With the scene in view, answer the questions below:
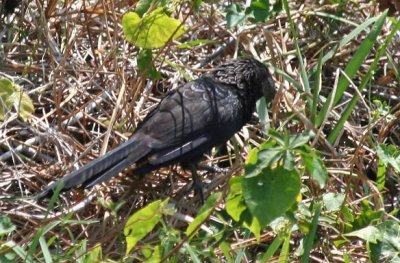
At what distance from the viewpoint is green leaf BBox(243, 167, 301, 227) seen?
9.21 feet

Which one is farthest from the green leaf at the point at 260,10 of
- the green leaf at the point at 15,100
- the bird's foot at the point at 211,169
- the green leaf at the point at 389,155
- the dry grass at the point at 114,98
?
the green leaf at the point at 15,100

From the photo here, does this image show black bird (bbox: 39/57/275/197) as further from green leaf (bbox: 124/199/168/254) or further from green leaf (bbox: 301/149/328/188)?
green leaf (bbox: 301/149/328/188)

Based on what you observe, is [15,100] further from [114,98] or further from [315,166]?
[315,166]

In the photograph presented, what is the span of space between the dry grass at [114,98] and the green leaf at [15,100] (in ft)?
0.42

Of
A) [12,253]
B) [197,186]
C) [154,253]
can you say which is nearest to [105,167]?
[197,186]

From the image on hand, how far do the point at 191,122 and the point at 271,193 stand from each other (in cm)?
139

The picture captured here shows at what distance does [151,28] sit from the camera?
12.9 feet

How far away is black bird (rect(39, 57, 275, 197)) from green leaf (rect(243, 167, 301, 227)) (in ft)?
3.18

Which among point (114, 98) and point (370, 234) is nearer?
point (370, 234)

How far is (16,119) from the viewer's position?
167 inches

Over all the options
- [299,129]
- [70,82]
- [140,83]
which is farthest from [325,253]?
[70,82]

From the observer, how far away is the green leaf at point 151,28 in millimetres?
3883

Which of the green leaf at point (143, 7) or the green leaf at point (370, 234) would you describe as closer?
the green leaf at point (370, 234)

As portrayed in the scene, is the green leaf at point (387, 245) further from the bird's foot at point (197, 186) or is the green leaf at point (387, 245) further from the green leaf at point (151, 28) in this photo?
the green leaf at point (151, 28)
